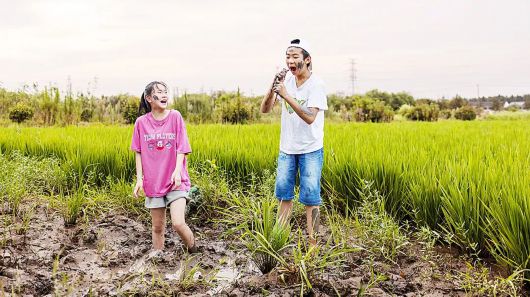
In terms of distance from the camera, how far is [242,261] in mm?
3432

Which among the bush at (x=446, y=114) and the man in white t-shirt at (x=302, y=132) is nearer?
the man in white t-shirt at (x=302, y=132)

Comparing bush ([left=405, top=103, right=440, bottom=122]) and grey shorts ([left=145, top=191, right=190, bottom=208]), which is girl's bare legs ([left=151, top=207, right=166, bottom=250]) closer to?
grey shorts ([left=145, top=191, right=190, bottom=208])

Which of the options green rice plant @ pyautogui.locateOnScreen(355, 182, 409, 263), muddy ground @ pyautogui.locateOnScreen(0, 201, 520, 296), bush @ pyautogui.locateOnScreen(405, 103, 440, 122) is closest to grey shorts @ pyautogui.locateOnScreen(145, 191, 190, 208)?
muddy ground @ pyautogui.locateOnScreen(0, 201, 520, 296)

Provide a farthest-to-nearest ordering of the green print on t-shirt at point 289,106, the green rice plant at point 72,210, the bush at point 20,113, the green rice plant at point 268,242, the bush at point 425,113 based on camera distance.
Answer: the bush at point 425,113 < the bush at point 20,113 < the green rice plant at point 72,210 < the green print on t-shirt at point 289,106 < the green rice plant at point 268,242

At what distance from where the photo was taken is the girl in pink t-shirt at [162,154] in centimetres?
334

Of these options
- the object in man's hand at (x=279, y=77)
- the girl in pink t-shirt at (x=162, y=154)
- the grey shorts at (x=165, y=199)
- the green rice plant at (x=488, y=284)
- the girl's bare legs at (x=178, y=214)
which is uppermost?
the object in man's hand at (x=279, y=77)

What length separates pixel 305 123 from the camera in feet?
11.4

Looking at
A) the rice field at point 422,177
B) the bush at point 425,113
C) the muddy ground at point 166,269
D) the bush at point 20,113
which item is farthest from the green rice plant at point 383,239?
the bush at point 425,113

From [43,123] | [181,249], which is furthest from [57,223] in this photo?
[43,123]

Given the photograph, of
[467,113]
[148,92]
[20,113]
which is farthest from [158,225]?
[467,113]

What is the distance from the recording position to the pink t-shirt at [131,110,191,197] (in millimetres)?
3348

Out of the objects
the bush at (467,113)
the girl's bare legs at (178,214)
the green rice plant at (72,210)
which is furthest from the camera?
the bush at (467,113)

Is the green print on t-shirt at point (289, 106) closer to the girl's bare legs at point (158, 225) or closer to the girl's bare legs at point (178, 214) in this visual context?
the girl's bare legs at point (178, 214)

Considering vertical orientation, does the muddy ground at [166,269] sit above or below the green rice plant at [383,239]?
below
